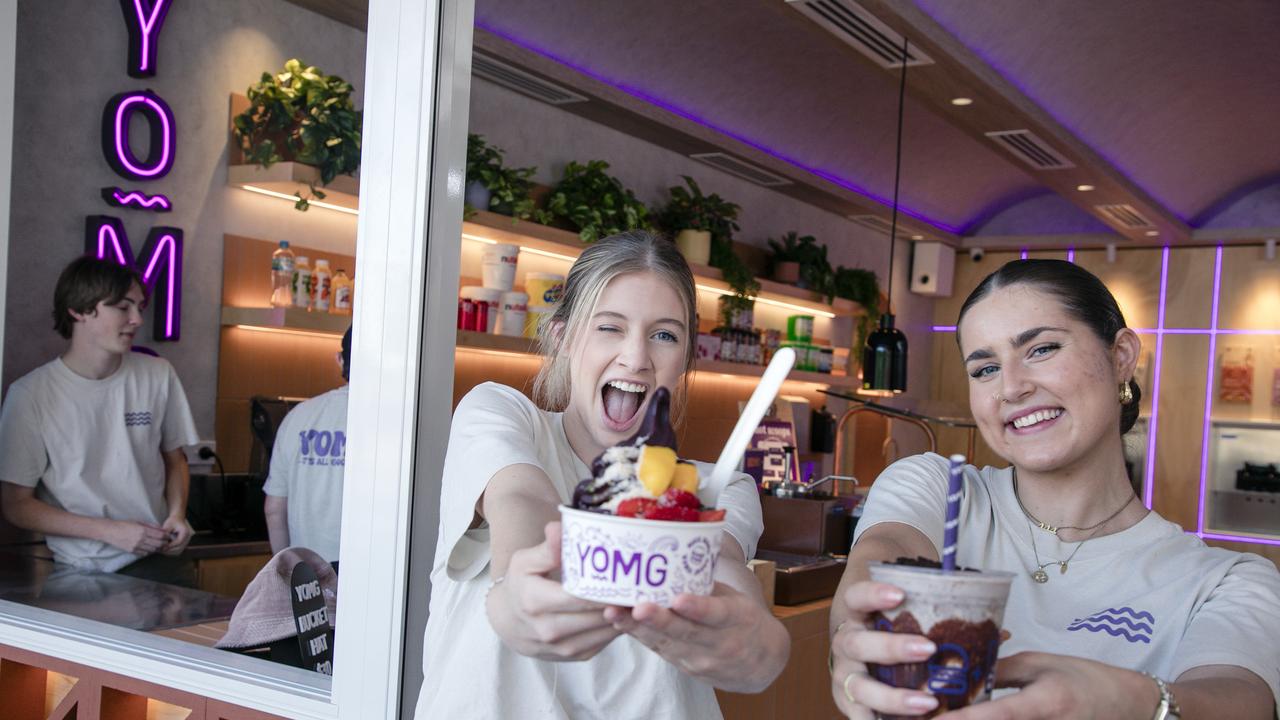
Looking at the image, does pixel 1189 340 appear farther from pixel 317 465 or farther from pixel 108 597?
pixel 108 597

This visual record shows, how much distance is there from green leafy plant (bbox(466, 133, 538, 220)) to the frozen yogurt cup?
11.3ft

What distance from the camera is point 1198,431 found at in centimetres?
757

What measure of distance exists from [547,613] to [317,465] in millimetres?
2768

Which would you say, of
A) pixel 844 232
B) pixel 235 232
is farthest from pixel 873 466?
pixel 235 232

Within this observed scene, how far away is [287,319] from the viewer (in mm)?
3846

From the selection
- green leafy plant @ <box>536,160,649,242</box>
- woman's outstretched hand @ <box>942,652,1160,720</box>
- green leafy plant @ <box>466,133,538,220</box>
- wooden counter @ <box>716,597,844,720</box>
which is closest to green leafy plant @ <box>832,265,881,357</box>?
green leafy plant @ <box>536,160,649,242</box>

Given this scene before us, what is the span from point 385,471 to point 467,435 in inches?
24.7

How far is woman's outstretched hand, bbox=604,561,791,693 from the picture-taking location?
2.81ft

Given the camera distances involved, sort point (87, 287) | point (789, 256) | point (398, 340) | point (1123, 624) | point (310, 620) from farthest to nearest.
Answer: point (789, 256)
point (87, 287)
point (310, 620)
point (398, 340)
point (1123, 624)

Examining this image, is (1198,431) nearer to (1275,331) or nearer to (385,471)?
(1275,331)

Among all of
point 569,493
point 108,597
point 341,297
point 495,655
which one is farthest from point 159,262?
point 495,655

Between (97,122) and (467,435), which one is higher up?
(97,122)

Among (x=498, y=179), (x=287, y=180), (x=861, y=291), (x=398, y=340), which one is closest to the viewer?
(x=398, y=340)

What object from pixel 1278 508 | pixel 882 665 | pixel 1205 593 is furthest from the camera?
pixel 1278 508
